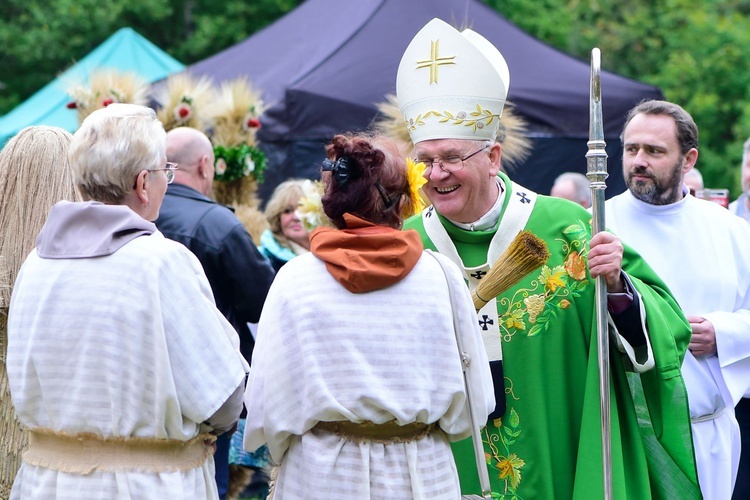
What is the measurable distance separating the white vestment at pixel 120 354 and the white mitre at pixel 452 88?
4.03 feet

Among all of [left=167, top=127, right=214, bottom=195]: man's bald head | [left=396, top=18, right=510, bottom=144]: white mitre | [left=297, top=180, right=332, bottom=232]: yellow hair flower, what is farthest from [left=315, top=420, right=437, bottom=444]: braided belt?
[left=297, top=180, right=332, bottom=232]: yellow hair flower

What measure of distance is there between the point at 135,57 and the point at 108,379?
35.3 ft

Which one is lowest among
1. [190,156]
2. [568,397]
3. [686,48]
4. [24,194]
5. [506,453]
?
[506,453]

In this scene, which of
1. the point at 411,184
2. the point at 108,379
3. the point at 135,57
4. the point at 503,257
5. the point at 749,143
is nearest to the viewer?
the point at 108,379

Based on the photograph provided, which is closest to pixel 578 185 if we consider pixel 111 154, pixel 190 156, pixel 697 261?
pixel 697 261

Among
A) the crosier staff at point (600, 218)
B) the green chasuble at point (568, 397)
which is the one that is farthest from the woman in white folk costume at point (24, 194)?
the crosier staff at point (600, 218)

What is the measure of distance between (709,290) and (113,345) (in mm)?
2727

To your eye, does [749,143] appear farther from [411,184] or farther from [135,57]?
[135,57]

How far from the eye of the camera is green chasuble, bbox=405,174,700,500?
3.64 metres

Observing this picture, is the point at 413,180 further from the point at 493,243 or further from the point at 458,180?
the point at 493,243

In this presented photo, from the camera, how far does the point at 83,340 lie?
2848 mm

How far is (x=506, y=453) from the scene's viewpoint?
3.68m

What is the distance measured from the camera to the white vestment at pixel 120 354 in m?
2.84

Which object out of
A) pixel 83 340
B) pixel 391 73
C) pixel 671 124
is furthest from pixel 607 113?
pixel 83 340
